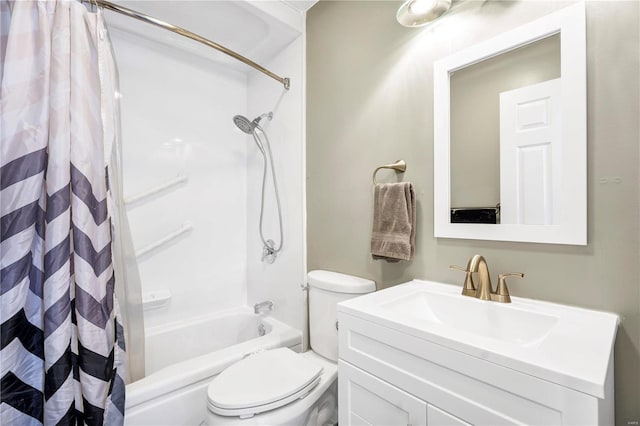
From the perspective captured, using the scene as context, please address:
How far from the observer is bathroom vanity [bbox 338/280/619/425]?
1.81 feet

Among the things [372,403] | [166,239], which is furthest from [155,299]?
[372,403]

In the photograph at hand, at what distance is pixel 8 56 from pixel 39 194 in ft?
1.56

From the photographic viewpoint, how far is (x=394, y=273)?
1336mm

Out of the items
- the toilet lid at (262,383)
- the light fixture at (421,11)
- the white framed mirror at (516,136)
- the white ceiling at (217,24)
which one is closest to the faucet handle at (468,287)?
the white framed mirror at (516,136)

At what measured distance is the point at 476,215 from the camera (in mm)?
1080

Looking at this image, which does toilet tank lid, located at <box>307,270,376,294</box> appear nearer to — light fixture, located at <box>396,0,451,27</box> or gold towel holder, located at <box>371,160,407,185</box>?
gold towel holder, located at <box>371,160,407,185</box>

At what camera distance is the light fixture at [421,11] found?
3.62 ft

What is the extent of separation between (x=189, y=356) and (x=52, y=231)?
1.28 m

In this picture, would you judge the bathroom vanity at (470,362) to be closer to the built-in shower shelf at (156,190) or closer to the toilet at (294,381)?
the toilet at (294,381)

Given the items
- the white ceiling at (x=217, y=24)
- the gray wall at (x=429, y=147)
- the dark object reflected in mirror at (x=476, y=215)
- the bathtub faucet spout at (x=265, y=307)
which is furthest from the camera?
the bathtub faucet spout at (x=265, y=307)

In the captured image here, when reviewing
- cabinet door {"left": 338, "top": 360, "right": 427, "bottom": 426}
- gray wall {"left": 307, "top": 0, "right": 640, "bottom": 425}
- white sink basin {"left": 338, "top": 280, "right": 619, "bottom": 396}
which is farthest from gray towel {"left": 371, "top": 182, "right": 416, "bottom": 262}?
cabinet door {"left": 338, "top": 360, "right": 427, "bottom": 426}

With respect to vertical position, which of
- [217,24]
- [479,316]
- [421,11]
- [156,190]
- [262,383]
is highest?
[217,24]

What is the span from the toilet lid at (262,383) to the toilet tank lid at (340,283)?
0.35m

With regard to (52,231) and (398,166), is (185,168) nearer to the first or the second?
(52,231)
